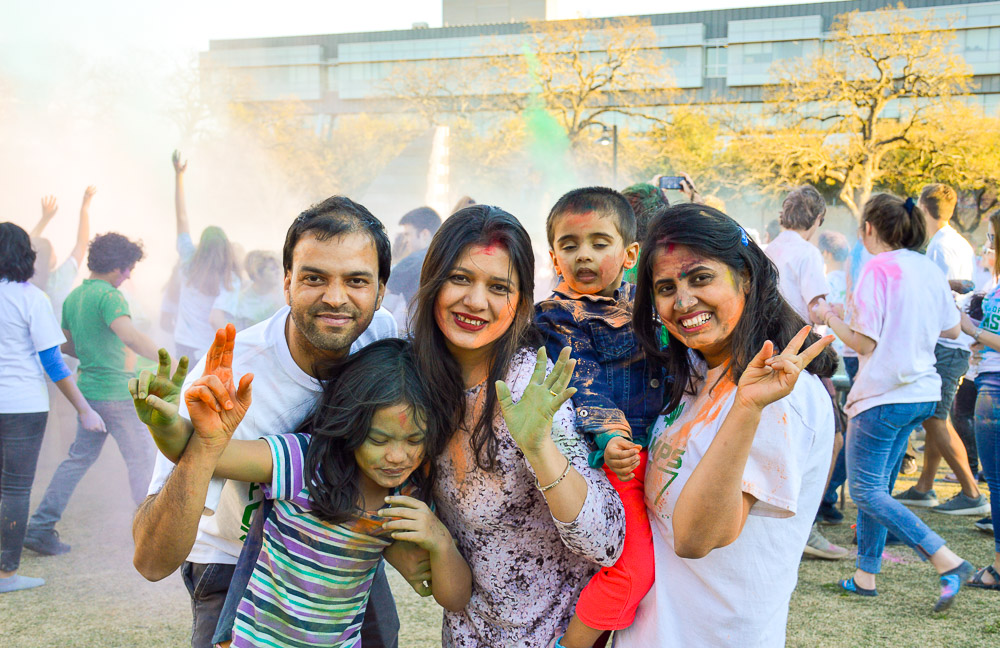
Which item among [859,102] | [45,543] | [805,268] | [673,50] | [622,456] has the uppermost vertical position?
[673,50]

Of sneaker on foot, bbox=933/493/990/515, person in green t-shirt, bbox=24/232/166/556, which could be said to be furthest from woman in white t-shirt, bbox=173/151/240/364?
sneaker on foot, bbox=933/493/990/515

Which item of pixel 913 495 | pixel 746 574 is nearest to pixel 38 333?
pixel 746 574

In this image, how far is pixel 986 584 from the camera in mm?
4164

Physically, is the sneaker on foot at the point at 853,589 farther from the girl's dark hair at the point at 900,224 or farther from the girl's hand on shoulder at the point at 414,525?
the girl's hand on shoulder at the point at 414,525

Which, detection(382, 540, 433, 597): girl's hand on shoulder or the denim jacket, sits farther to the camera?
the denim jacket

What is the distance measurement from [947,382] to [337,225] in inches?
194

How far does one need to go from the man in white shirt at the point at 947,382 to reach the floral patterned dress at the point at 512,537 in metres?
4.27

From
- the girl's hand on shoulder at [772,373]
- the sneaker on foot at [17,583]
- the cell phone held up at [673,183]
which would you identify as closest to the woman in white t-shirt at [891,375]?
the cell phone held up at [673,183]

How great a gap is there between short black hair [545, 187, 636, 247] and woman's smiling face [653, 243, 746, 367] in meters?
0.74

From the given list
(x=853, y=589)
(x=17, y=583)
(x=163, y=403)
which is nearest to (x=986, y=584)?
Answer: (x=853, y=589)

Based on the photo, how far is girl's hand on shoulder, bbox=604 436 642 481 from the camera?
175cm

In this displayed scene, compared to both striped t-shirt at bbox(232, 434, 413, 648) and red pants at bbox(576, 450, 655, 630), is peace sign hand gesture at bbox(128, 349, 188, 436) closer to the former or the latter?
striped t-shirt at bbox(232, 434, 413, 648)

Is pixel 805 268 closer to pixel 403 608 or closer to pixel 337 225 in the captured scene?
pixel 403 608

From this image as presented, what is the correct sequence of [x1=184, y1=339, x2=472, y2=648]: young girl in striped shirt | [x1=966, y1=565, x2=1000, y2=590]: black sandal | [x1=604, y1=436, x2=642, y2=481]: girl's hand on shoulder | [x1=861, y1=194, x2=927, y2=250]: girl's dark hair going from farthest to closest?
[x1=966, y1=565, x2=1000, y2=590]: black sandal, [x1=861, y1=194, x2=927, y2=250]: girl's dark hair, [x1=184, y1=339, x2=472, y2=648]: young girl in striped shirt, [x1=604, y1=436, x2=642, y2=481]: girl's hand on shoulder
